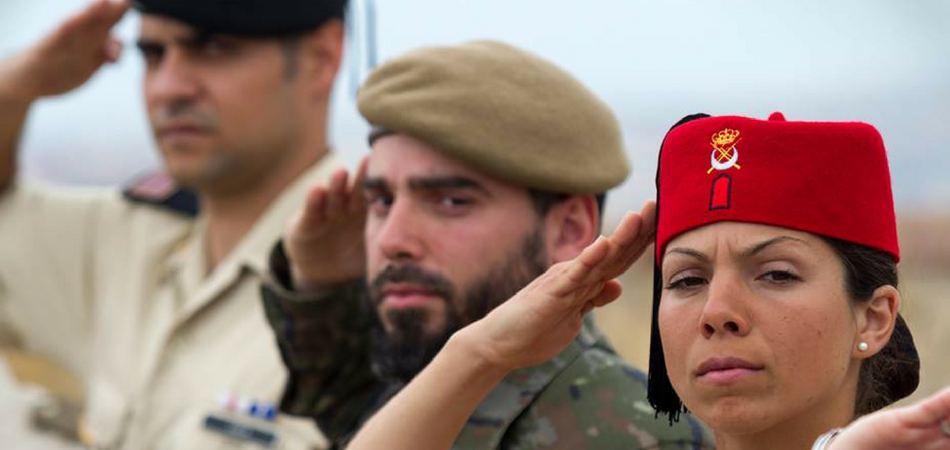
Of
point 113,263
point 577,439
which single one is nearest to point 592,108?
point 577,439

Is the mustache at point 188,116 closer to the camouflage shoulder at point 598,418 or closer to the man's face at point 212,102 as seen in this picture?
the man's face at point 212,102

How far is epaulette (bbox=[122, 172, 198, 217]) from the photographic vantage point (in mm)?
4945

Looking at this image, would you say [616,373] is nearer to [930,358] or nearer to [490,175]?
[490,175]

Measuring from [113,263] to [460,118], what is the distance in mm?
2161

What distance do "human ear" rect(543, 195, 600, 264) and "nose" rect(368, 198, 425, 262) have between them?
0.28m

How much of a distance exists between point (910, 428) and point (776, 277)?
1.58 feet

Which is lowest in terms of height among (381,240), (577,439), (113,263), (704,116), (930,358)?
(930,358)

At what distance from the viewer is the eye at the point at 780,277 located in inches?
82.7

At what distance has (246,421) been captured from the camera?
404 cm

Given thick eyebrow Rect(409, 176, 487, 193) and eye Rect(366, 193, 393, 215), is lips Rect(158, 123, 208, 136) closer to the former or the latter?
eye Rect(366, 193, 393, 215)

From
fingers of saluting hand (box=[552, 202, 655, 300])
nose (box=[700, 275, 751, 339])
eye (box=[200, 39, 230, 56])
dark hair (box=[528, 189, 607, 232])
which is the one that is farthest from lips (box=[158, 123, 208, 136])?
nose (box=[700, 275, 751, 339])

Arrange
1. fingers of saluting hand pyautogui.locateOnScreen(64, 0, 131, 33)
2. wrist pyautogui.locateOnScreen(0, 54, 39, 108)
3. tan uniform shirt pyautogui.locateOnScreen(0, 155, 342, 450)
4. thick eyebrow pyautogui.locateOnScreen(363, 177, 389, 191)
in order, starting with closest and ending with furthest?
thick eyebrow pyautogui.locateOnScreen(363, 177, 389, 191)
tan uniform shirt pyautogui.locateOnScreen(0, 155, 342, 450)
fingers of saluting hand pyautogui.locateOnScreen(64, 0, 131, 33)
wrist pyautogui.locateOnScreen(0, 54, 39, 108)

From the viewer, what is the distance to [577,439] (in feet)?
9.03

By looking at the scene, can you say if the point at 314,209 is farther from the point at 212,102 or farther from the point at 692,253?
the point at 692,253
